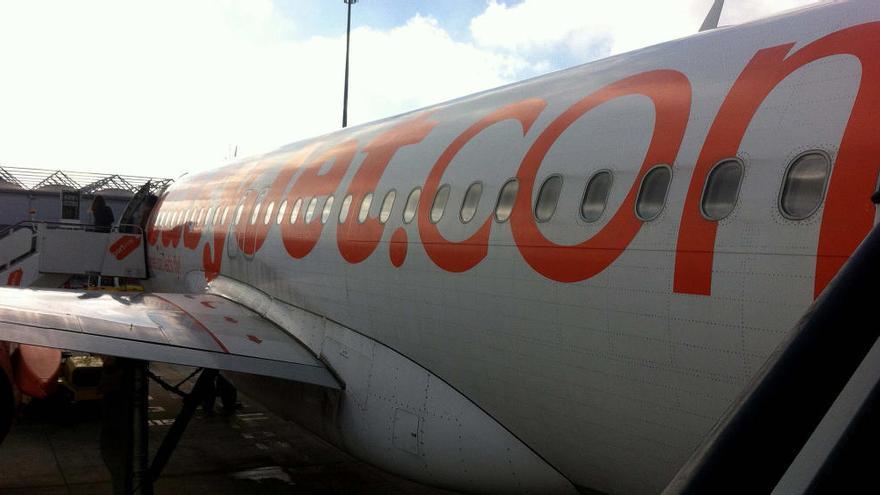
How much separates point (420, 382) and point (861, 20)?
406 centimetres

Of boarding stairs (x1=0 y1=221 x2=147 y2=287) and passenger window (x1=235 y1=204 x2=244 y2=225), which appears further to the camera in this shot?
boarding stairs (x1=0 y1=221 x2=147 y2=287)

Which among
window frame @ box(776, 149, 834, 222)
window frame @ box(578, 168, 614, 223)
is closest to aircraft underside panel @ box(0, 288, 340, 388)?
window frame @ box(578, 168, 614, 223)

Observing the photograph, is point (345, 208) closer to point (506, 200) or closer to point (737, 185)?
point (506, 200)

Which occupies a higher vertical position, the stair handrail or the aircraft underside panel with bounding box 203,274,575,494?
the stair handrail

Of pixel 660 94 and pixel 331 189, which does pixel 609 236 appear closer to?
pixel 660 94

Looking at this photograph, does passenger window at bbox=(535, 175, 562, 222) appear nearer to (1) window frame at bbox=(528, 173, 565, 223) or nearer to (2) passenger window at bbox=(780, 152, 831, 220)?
(1) window frame at bbox=(528, 173, 565, 223)

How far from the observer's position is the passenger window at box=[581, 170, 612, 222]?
4.71m

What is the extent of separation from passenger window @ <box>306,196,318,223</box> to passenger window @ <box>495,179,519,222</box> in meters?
3.59

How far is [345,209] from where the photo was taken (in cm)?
802

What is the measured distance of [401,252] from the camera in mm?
6633

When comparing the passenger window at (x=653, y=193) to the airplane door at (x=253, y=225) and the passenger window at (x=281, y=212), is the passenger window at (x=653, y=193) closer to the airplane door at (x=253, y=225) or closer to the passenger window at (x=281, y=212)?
the passenger window at (x=281, y=212)

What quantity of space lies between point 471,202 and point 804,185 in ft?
9.20

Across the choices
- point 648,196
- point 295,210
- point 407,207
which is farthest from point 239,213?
point 648,196

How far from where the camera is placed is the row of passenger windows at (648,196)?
11.9 ft
